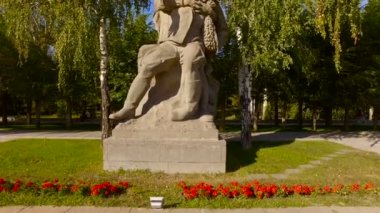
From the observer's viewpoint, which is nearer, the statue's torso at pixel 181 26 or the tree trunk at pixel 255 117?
the statue's torso at pixel 181 26

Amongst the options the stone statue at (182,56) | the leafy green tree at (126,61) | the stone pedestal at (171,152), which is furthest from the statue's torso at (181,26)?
the leafy green tree at (126,61)

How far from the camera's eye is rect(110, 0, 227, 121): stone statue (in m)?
9.14

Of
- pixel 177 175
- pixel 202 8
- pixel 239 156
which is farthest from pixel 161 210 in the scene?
pixel 239 156

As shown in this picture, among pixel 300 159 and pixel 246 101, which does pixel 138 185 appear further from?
A: pixel 246 101

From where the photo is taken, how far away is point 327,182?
26.7ft

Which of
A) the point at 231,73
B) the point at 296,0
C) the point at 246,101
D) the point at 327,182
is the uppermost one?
the point at 296,0

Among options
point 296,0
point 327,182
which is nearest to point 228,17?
point 296,0

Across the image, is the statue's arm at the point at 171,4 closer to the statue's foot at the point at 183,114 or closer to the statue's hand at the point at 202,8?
the statue's hand at the point at 202,8

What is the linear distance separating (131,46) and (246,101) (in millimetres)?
9093

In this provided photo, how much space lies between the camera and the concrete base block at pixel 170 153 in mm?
8820

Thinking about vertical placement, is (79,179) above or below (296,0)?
below

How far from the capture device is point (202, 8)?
9.34 meters

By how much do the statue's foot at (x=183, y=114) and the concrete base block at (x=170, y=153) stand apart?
365mm

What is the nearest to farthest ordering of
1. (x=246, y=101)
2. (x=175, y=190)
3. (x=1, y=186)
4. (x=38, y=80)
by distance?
(x=1, y=186) < (x=175, y=190) < (x=246, y=101) < (x=38, y=80)
